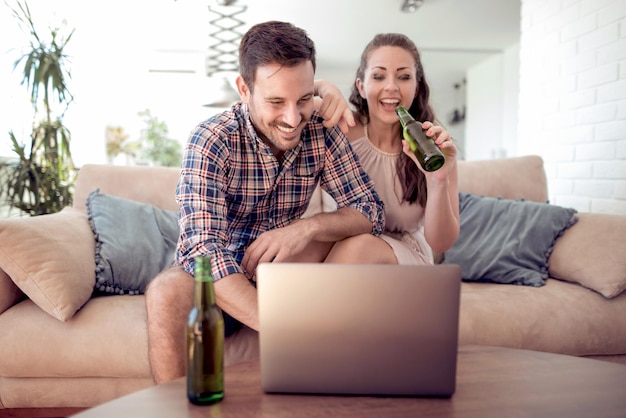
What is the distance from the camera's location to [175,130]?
812cm

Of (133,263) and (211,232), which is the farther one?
(133,263)

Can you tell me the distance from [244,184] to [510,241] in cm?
107

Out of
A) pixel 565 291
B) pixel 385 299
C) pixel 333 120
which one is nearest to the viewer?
pixel 385 299

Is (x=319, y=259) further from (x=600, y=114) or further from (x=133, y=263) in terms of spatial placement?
(x=600, y=114)

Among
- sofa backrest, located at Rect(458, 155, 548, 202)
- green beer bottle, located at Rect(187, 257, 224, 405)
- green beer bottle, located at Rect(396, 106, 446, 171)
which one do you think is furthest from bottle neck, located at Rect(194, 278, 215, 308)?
sofa backrest, located at Rect(458, 155, 548, 202)

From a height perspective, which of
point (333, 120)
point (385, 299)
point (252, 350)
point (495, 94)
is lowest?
point (252, 350)

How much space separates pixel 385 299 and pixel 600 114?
2313 mm

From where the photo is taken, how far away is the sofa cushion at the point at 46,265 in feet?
4.98

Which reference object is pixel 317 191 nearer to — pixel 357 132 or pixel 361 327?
pixel 357 132

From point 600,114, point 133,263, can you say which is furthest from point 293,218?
point 600,114

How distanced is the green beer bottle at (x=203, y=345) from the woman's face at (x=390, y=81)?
3.80 feet

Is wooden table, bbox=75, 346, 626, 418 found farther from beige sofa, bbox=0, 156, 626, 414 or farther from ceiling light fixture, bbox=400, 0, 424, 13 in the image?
ceiling light fixture, bbox=400, 0, 424, 13

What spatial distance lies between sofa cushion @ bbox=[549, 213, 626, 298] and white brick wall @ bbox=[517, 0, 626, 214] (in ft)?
2.27

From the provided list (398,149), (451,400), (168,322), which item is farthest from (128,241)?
(451,400)
